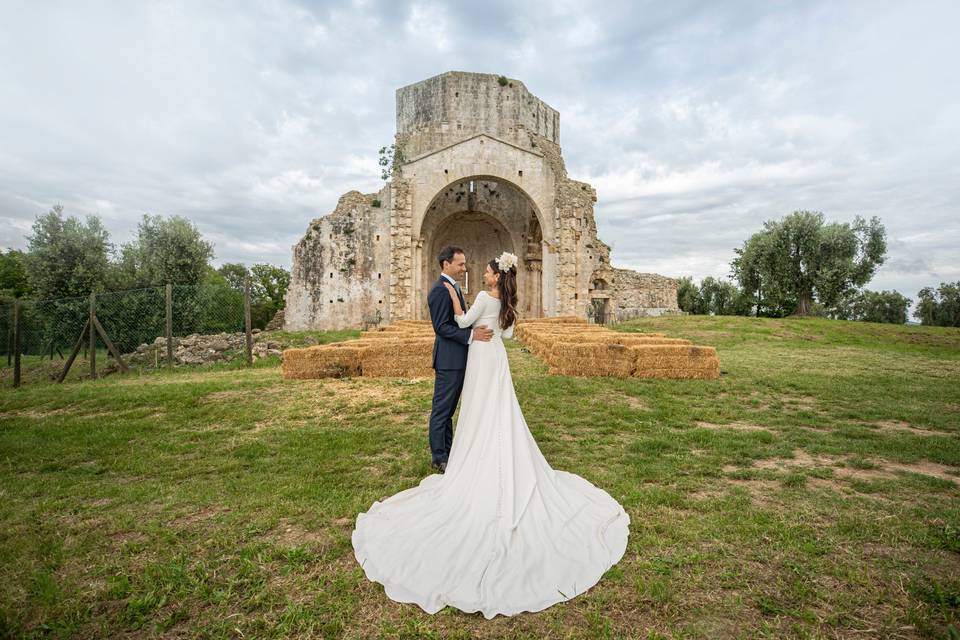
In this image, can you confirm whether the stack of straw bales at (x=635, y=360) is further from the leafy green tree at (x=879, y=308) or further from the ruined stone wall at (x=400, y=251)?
the leafy green tree at (x=879, y=308)

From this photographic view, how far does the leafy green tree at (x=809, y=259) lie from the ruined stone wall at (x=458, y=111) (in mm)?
18010

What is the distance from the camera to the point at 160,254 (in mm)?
22781

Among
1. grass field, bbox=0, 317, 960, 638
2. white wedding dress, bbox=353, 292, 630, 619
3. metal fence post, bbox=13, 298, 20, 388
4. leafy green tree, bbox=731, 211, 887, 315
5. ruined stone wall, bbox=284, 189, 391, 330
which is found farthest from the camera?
leafy green tree, bbox=731, 211, 887, 315

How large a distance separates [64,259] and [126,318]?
32.2ft

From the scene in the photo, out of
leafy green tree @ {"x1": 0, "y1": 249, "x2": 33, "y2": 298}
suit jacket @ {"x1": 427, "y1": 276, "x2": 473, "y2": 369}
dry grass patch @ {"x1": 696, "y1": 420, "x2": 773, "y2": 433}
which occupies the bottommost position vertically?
dry grass patch @ {"x1": 696, "y1": 420, "x2": 773, "y2": 433}

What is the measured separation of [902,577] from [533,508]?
219 centimetres

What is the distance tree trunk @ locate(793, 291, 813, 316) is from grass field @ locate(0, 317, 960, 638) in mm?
25409

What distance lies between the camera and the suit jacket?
4.63 m

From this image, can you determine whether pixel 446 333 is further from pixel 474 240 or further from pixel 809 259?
pixel 809 259

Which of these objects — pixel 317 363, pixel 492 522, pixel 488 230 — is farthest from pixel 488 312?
pixel 488 230

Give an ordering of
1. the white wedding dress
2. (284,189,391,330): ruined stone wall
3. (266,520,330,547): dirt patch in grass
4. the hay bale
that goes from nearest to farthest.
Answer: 1. the white wedding dress
2. (266,520,330,547): dirt patch in grass
3. the hay bale
4. (284,189,391,330): ruined stone wall

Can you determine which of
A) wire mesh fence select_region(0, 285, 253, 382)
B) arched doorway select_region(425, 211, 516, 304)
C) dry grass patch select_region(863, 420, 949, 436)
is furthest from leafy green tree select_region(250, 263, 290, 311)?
dry grass patch select_region(863, 420, 949, 436)

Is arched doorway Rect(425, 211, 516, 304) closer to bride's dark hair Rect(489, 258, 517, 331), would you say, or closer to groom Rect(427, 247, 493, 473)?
groom Rect(427, 247, 493, 473)

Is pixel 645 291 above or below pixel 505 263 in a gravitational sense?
above
